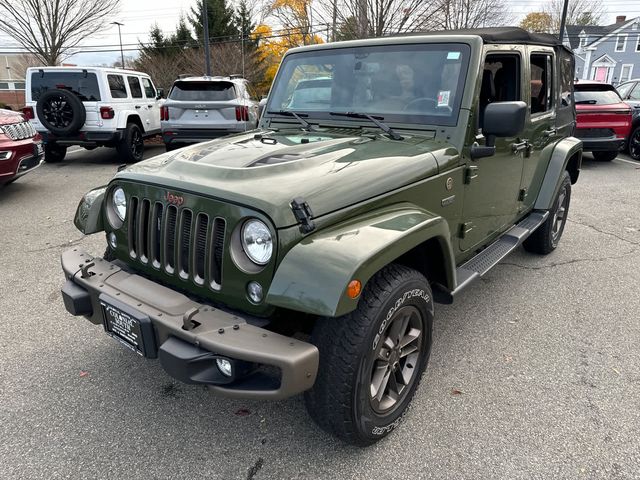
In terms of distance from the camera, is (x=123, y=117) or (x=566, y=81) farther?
(x=123, y=117)

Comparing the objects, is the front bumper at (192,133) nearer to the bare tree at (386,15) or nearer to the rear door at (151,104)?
the rear door at (151,104)

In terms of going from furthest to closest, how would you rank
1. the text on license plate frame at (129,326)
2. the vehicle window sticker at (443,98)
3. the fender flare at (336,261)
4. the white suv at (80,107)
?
the white suv at (80,107)
the vehicle window sticker at (443,98)
the text on license plate frame at (129,326)
the fender flare at (336,261)

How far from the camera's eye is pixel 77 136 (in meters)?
9.64

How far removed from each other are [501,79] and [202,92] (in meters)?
7.74

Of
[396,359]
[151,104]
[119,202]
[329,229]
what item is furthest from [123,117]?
[396,359]

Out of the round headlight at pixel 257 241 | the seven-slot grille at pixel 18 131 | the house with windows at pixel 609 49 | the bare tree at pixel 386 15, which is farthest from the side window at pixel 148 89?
the house with windows at pixel 609 49

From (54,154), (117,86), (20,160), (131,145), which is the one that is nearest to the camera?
(20,160)

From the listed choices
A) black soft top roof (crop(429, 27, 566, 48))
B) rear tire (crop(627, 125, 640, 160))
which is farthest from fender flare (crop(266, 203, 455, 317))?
rear tire (crop(627, 125, 640, 160))

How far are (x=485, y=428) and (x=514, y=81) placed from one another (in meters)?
2.44

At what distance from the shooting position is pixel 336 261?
75.4 inches

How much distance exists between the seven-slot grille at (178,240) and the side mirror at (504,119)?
171cm

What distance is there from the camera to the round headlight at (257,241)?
2.07 metres

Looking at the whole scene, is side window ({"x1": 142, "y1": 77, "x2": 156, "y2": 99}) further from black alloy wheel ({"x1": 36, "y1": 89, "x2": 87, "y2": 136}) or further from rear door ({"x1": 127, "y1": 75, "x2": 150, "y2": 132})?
black alloy wheel ({"x1": 36, "y1": 89, "x2": 87, "y2": 136})

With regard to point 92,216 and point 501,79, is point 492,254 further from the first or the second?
point 92,216
